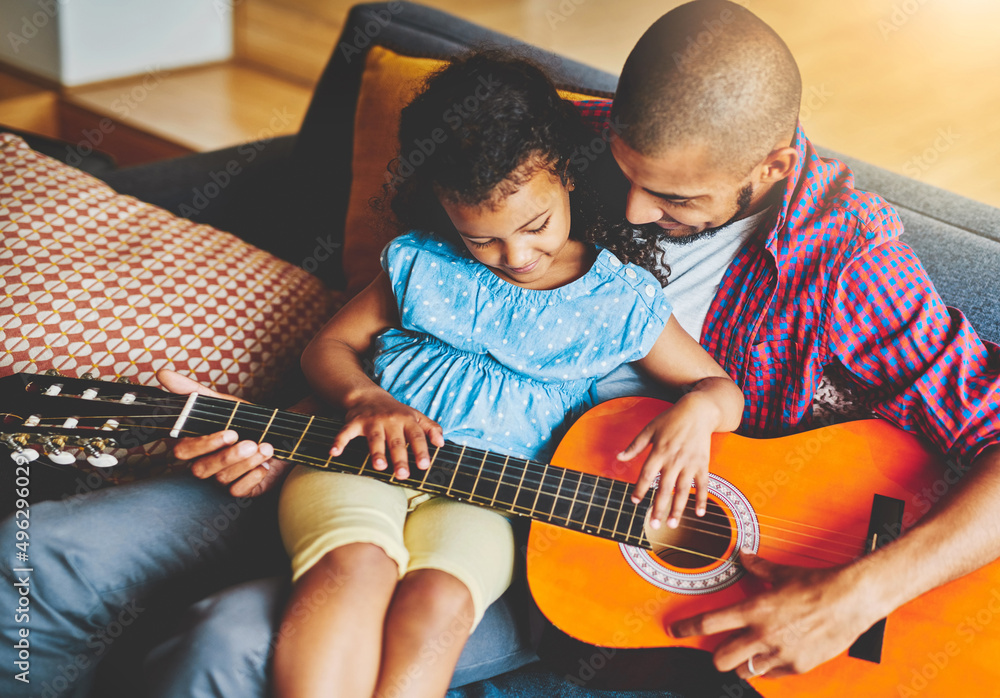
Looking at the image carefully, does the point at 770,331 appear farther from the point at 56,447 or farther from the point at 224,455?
the point at 56,447

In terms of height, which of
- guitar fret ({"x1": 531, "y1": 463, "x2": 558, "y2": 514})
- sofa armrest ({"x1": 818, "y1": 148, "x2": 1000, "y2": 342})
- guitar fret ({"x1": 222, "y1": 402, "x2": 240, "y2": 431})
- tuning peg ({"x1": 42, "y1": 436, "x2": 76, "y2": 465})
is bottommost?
guitar fret ({"x1": 531, "y1": 463, "x2": 558, "y2": 514})

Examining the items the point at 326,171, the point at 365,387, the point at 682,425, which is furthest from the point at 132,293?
the point at 682,425

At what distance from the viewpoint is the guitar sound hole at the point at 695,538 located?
3.19ft

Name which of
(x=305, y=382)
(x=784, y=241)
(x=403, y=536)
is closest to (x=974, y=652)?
(x=784, y=241)

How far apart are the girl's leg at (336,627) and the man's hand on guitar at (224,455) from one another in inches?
7.9

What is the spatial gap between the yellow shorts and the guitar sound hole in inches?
9.0

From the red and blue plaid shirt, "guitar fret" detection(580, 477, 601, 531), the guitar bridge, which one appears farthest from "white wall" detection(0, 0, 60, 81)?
the guitar bridge

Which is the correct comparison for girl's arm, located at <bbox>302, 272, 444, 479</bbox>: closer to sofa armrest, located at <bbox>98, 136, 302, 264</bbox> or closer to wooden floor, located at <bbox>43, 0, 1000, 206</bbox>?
sofa armrest, located at <bbox>98, 136, 302, 264</bbox>

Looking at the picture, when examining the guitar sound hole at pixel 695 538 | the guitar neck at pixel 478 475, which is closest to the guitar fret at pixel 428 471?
the guitar neck at pixel 478 475

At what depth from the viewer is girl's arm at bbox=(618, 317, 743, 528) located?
95cm

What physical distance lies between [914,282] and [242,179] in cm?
146

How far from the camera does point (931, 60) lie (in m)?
2.09

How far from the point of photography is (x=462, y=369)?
3.70ft

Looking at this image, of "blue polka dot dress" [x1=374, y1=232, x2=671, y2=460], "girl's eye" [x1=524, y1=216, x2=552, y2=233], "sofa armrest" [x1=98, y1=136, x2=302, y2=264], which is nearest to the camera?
"girl's eye" [x1=524, y1=216, x2=552, y2=233]
